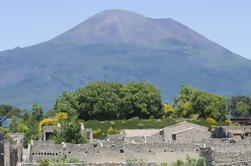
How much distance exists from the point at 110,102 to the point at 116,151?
2369 inches

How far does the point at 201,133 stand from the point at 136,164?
31.4 meters

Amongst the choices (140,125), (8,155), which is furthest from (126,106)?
(8,155)

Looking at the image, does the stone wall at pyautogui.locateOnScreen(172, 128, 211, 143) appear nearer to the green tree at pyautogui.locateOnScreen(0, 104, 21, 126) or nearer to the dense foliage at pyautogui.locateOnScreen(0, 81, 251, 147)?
the dense foliage at pyautogui.locateOnScreen(0, 81, 251, 147)

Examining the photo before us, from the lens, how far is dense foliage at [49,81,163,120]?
9331cm

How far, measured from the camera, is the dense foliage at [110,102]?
306 feet

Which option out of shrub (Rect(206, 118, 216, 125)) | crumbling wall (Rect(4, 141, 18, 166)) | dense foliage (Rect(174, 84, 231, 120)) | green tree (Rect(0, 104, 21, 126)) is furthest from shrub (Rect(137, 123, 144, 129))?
green tree (Rect(0, 104, 21, 126))

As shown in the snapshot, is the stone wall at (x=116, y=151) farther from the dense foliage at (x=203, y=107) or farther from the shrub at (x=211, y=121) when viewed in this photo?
the dense foliage at (x=203, y=107)

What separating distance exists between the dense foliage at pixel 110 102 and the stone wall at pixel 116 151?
51.2 meters

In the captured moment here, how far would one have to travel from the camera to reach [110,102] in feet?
315

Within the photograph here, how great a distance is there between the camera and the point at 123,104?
96500 millimetres

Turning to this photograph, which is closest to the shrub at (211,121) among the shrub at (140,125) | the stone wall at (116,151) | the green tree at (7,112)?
the shrub at (140,125)

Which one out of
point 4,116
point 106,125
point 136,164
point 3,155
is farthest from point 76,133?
point 4,116

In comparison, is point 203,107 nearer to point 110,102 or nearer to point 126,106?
point 126,106

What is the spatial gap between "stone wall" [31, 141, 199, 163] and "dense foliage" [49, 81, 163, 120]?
51.2 m
